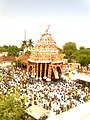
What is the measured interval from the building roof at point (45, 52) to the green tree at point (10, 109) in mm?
13744

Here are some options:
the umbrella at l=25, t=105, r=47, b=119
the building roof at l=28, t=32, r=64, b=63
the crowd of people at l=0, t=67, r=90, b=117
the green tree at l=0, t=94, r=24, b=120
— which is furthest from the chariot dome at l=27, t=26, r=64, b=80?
the green tree at l=0, t=94, r=24, b=120

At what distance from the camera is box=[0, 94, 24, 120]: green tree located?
1423 cm

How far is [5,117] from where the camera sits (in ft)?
46.2

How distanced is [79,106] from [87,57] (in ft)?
72.9

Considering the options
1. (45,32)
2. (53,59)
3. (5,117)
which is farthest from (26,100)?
(45,32)

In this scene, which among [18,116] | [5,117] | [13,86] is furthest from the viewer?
[13,86]

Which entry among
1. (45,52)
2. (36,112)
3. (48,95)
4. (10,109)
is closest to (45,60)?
(45,52)

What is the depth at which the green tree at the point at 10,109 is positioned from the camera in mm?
14227

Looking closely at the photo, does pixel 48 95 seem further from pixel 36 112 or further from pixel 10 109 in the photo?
pixel 10 109

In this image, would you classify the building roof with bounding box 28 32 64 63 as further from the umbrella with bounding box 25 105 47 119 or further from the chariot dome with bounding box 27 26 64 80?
the umbrella with bounding box 25 105 47 119

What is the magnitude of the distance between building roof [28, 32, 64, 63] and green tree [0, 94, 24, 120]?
13744mm

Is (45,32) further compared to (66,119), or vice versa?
(45,32)

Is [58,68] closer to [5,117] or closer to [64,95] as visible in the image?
[64,95]

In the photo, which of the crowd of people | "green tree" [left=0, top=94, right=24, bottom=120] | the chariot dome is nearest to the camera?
"green tree" [left=0, top=94, right=24, bottom=120]
